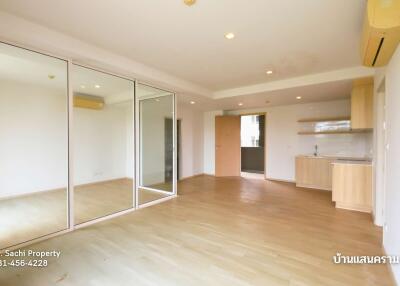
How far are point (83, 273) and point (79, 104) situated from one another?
413 cm

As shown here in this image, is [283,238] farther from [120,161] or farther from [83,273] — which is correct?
[120,161]

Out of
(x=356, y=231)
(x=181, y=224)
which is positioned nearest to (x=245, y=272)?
(x=181, y=224)

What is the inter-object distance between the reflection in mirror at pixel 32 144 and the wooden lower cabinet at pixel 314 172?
→ 5.63 metres

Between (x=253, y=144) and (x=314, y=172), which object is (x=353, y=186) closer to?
(x=314, y=172)

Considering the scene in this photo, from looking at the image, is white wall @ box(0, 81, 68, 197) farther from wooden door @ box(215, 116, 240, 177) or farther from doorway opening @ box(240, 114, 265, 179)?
doorway opening @ box(240, 114, 265, 179)

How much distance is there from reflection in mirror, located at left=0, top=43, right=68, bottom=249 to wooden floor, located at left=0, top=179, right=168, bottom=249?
0.01 m

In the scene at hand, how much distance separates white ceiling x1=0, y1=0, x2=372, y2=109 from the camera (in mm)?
2008

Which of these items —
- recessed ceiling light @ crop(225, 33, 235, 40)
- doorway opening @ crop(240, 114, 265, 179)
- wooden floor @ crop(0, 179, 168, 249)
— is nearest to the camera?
recessed ceiling light @ crop(225, 33, 235, 40)

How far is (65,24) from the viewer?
232 centimetres

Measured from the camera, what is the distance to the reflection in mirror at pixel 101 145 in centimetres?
385

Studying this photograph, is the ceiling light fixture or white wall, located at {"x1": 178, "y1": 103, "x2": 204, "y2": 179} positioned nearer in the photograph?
the ceiling light fixture

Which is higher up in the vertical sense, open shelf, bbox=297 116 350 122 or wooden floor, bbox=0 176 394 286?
open shelf, bbox=297 116 350 122

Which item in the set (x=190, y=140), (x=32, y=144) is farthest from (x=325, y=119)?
(x=32, y=144)

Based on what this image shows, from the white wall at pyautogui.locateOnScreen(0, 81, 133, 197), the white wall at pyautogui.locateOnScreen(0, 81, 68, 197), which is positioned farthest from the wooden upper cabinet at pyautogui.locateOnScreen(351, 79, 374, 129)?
the white wall at pyautogui.locateOnScreen(0, 81, 68, 197)
